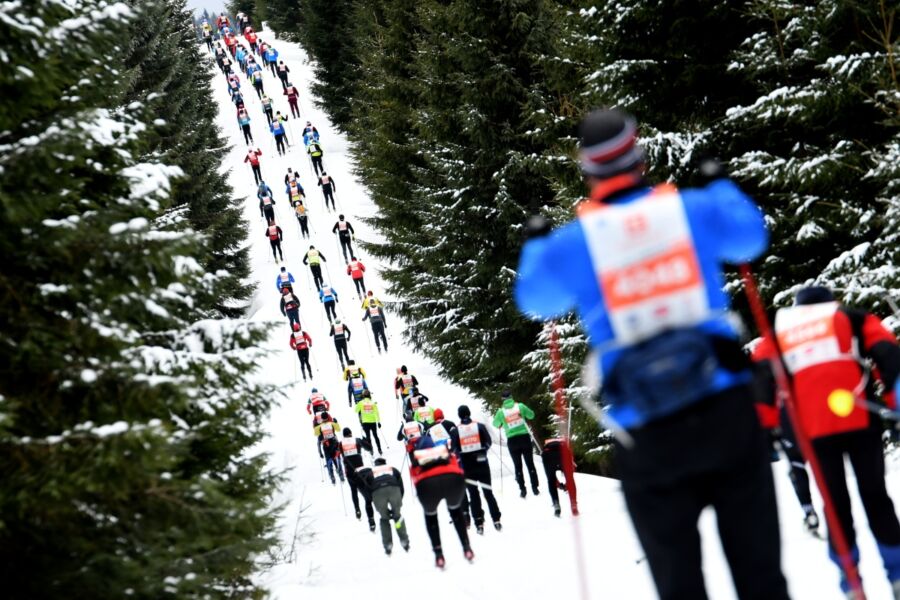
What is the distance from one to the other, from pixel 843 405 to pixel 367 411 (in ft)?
57.2

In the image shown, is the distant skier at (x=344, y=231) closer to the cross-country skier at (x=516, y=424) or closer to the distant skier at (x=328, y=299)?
the distant skier at (x=328, y=299)

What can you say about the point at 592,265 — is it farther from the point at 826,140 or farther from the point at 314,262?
the point at 314,262

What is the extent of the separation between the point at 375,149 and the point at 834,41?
19.0m

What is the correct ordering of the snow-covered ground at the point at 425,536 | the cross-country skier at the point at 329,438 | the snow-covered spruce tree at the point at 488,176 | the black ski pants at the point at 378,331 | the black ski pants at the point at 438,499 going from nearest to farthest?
the snow-covered ground at the point at 425,536 → the black ski pants at the point at 438,499 → the snow-covered spruce tree at the point at 488,176 → the cross-country skier at the point at 329,438 → the black ski pants at the point at 378,331

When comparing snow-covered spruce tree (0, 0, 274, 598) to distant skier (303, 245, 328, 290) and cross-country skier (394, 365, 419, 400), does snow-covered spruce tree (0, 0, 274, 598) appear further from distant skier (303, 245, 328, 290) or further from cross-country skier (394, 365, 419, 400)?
distant skier (303, 245, 328, 290)

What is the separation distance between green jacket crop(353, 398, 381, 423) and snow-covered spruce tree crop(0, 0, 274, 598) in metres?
14.0

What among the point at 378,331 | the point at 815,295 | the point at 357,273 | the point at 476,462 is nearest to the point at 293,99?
the point at 357,273

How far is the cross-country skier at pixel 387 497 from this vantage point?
13805mm

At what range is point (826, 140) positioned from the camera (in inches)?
447

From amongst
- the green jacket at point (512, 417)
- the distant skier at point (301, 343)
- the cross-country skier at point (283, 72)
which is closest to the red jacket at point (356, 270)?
the distant skier at point (301, 343)

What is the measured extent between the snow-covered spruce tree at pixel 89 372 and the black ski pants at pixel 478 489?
19.7 ft

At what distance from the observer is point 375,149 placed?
28.5 metres

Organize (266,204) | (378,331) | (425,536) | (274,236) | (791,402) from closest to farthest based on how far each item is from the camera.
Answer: (791,402) < (425,536) < (378,331) < (274,236) < (266,204)

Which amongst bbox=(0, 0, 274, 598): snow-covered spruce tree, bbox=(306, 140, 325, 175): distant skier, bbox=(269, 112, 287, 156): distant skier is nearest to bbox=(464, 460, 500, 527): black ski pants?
bbox=(0, 0, 274, 598): snow-covered spruce tree
